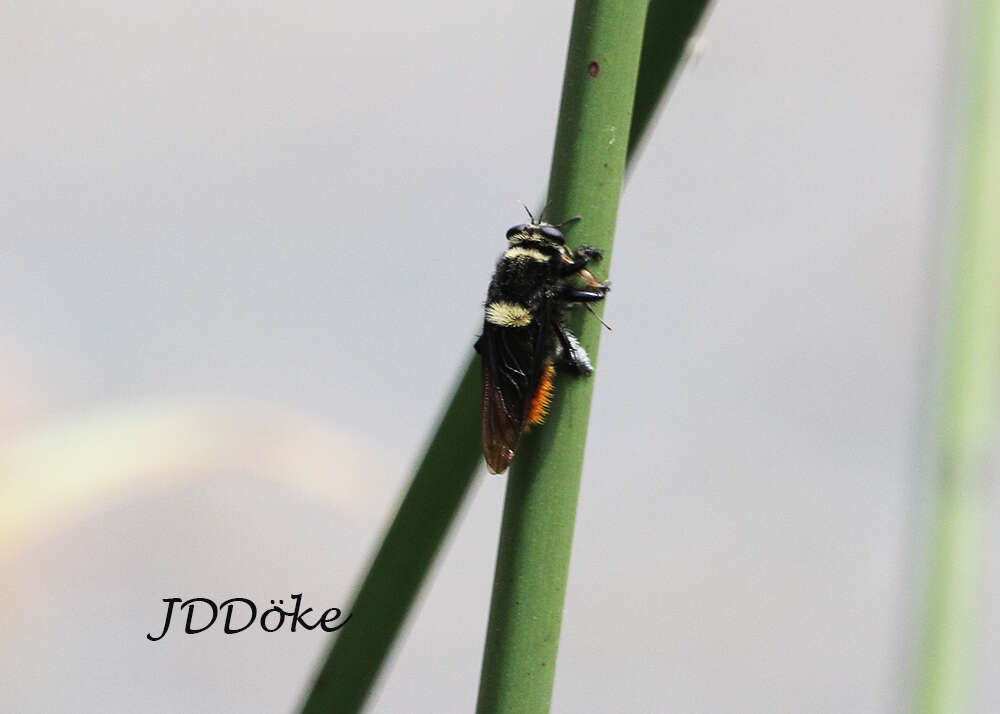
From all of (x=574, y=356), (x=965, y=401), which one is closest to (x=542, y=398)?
(x=574, y=356)

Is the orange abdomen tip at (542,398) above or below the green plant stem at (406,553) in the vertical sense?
above

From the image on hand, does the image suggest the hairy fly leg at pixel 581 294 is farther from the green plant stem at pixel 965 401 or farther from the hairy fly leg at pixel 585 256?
the green plant stem at pixel 965 401

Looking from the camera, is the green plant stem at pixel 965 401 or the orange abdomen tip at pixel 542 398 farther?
the orange abdomen tip at pixel 542 398

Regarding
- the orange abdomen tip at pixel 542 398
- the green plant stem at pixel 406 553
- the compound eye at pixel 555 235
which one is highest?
the compound eye at pixel 555 235

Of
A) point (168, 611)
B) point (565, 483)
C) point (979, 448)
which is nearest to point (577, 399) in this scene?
point (565, 483)

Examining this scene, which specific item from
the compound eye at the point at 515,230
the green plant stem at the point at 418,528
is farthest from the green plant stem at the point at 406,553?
the compound eye at the point at 515,230

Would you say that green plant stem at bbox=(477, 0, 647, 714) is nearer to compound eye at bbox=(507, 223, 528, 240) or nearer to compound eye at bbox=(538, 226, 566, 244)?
compound eye at bbox=(538, 226, 566, 244)

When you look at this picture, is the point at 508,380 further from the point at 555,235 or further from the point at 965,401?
the point at 965,401

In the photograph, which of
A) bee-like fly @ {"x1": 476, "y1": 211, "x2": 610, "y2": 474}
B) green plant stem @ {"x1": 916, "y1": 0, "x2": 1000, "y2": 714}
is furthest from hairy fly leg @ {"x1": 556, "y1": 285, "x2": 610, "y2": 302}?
green plant stem @ {"x1": 916, "y1": 0, "x2": 1000, "y2": 714}
